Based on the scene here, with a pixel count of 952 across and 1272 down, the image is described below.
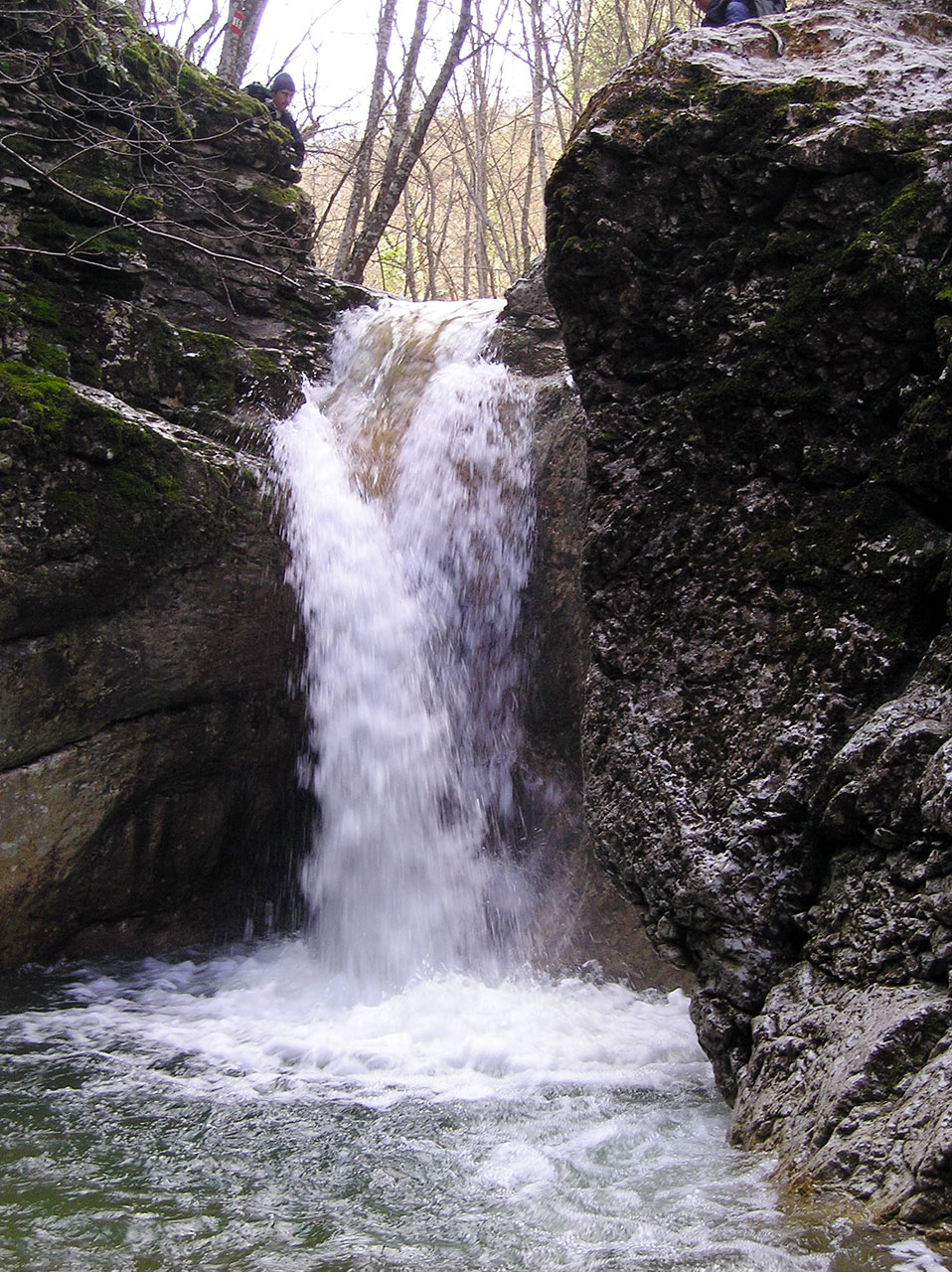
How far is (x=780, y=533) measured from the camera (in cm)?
349

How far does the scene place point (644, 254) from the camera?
3912mm

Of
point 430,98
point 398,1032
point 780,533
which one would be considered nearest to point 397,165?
point 430,98

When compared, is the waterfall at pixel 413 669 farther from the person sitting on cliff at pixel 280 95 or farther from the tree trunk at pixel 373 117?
the tree trunk at pixel 373 117

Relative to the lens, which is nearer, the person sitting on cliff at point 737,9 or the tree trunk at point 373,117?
the person sitting on cliff at point 737,9

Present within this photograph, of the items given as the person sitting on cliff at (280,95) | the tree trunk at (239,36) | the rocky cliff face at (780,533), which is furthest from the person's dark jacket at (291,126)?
the rocky cliff face at (780,533)

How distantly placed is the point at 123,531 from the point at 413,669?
191 centimetres

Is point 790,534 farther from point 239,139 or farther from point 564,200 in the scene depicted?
point 239,139

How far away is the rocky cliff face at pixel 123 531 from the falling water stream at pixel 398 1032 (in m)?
0.35

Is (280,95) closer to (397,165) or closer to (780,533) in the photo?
(397,165)

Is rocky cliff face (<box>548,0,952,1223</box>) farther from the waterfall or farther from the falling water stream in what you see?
the waterfall

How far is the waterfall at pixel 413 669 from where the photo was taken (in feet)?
19.1

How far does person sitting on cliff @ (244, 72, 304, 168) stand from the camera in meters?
9.62

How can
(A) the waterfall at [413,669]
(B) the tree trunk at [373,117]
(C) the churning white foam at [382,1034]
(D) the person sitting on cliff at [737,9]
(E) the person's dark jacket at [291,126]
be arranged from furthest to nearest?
(B) the tree trunk at [373,117]
(E) the person's dark jacket at [291,126]
(D) the person sitting on cliff at [737,9]
(A) the waterfall at [413,669]
(C) the churning white foam at [382,1034]

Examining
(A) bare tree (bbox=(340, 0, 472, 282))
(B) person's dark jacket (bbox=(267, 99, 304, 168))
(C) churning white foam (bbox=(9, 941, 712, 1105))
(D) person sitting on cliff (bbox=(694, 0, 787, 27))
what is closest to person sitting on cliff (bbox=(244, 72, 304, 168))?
(B) person's dark jacket (bbox=(267, 99, 304, 168))
